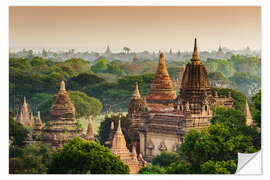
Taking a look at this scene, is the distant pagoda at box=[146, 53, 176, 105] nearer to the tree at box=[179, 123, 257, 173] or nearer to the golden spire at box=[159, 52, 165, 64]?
the golden spire at box=[159, 52, 165, 64]

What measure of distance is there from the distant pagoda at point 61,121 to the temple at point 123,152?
5.26ft

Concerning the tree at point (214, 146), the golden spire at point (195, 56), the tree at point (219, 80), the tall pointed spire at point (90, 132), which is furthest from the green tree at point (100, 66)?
the tree at point (214, 146)

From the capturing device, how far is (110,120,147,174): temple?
30.4 m

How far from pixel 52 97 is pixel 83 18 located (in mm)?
4166

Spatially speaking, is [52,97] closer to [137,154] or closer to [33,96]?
[33,96]

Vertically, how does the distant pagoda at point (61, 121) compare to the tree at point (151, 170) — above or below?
above

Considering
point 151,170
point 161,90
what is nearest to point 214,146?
point 151,170

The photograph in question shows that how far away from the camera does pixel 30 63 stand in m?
32.1

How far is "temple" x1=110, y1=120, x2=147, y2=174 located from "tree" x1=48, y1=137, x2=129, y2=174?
2767 mm

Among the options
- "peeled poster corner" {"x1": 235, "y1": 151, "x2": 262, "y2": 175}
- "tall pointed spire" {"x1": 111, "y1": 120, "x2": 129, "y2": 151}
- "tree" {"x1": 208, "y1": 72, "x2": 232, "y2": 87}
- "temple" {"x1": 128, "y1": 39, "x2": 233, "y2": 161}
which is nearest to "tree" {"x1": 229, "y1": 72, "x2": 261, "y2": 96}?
"tree" {"x1": 208, "y1": 72, "x2": 232, "y2": 87}

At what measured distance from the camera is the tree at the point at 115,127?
32344 millimetres

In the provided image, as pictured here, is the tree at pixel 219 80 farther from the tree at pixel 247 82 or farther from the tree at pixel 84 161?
the tree at pixel 84 161

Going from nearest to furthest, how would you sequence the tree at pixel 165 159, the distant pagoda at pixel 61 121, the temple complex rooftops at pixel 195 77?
the tree at pixel 165 159 < the distant pagoda at pixel 61 121 < the temple complex rooftops at pixel 195 77

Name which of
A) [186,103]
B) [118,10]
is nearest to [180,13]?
[118,10]
